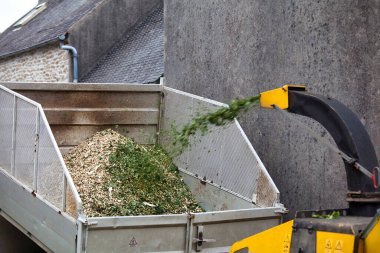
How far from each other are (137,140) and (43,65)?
12.5 meters

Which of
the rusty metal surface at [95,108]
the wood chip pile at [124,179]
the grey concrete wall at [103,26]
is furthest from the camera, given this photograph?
the grey concrete wall at [103,26]

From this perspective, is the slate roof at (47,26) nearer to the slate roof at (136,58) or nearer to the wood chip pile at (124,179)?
the slate roof at (136,58)

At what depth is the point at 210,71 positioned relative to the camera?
9844mm

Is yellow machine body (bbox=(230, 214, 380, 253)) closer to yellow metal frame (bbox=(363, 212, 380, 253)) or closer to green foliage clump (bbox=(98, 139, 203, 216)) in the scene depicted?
yellow metal frame (bbox=(363, 212, 380, 253))

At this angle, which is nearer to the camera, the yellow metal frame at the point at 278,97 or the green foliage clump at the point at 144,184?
the yellow metal frame at the point at 278,97

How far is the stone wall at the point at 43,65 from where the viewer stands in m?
20.7

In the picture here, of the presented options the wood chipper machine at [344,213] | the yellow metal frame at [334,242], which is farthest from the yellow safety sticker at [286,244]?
the yellow metal frame at [334,242]

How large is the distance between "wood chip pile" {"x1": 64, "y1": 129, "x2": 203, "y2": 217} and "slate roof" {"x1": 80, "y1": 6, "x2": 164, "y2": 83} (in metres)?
7.39

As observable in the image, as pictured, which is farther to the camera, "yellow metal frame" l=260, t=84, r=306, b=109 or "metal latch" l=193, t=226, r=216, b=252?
"metal latch" l=193, t=226, r=216, b=252

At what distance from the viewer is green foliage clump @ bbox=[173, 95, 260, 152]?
667 cm

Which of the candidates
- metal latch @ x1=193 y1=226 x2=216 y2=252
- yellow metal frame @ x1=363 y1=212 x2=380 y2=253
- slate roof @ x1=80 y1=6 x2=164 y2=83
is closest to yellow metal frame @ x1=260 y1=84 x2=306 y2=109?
metal latch @ x1=193 y1=226 x2=216 y2=252

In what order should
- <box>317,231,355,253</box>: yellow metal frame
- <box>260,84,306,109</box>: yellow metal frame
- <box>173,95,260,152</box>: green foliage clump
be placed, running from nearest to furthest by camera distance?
1. <box>317,231,355,253</box>: yellow metal frame
2. <box>260,84,306,109</box>: yellow metal frame
3. <box>173,95,260,152</box>: green foliage clump

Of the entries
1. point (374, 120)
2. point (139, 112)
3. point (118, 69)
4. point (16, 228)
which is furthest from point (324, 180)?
point (118, 69)

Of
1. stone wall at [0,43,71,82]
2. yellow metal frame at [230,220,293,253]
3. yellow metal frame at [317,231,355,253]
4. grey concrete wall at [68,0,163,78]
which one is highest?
grey concrete wall at [68,0,163,78]
